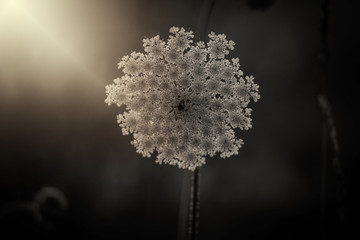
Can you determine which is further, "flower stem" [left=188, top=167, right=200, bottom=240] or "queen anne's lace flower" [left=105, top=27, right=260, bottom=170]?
"queen anne's lace flower" [left=105, top=27, right=260, bottom=170]

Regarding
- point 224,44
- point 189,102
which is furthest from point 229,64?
point 189,102

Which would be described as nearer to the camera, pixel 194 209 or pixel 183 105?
pixel 194 209

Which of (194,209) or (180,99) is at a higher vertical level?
(180,99)

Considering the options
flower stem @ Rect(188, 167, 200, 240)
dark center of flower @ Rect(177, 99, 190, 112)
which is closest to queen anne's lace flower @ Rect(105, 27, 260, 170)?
dark center of flower @ Rect(177, 99, 190, 112)

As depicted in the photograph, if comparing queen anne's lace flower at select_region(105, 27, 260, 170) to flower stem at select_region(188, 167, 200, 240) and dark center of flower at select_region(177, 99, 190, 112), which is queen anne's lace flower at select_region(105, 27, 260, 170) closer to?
dark center of flower at select_region(177, 99, 190, 112)

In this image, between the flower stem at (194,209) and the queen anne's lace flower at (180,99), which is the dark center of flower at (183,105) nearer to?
the queen anne's lace flower at (180,99)

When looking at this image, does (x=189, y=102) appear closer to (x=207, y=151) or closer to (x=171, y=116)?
(x=171, y=116)

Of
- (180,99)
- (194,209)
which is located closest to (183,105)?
(180,99)

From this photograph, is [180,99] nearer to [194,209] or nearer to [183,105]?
[183,105]
